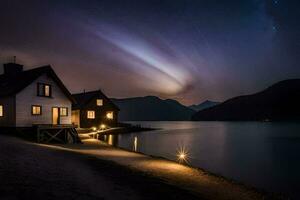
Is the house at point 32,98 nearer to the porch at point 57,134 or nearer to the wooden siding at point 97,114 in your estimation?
the porch at point 57,134

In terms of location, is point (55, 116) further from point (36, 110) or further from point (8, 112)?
point (8, 112)

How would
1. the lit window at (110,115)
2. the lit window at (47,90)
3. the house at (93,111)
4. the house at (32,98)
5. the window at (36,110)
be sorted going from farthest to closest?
the lit window at (110,115) < the house at (93,111) < the lit window at (47,90) < the window at (36,110) < the house at (32,98)

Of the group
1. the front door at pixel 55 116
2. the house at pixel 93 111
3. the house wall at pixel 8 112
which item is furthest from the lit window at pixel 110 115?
the house wall at pixel 8 112

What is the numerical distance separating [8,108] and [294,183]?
32.2m

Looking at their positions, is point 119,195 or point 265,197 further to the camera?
point 265,197

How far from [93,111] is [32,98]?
30890mm

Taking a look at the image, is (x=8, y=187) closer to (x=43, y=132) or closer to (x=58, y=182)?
(x=58, y=182)

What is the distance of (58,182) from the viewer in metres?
10.6

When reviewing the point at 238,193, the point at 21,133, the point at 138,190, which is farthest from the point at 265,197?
the point at 21,133

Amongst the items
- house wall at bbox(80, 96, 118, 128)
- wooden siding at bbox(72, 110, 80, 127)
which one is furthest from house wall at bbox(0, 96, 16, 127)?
house wall at bbox(80, 96, 118, 128)

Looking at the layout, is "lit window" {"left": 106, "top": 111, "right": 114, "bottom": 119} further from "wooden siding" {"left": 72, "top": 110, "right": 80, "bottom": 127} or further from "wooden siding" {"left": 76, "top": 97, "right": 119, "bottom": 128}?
"wooden siding" {"left": 72, "top": 110, "right": 80, "bottom": 127}

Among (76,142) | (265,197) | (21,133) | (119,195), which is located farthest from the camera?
(76,142)

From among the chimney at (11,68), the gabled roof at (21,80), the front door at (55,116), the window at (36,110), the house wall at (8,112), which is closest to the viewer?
the house wall at (8,112)

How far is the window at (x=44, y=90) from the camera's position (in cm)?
3384
